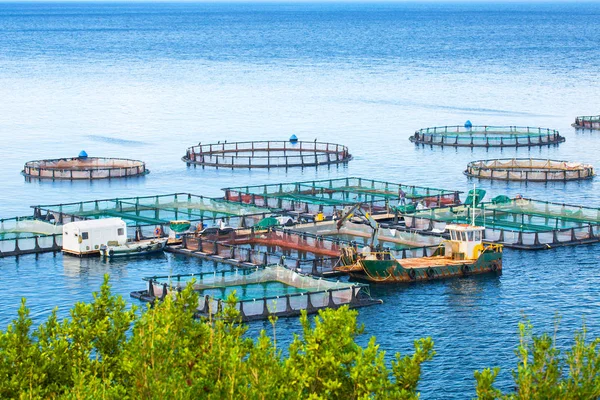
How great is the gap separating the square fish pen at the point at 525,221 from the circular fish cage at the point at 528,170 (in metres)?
25.5

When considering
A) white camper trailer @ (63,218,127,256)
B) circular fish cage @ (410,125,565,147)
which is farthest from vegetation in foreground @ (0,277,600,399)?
circular fish cage @ (410,125,565,147)

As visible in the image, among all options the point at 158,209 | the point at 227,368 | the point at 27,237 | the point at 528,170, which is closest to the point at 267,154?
the point at 528,170

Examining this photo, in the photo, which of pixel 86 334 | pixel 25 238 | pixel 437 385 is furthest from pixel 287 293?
pixel 86 334

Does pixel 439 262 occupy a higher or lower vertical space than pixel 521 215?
lower

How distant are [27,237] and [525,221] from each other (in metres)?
43.3

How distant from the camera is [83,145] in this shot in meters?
190

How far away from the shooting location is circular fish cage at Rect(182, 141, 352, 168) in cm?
16488

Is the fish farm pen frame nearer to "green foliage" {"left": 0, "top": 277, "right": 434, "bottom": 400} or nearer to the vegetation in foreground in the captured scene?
"green foliage" {"left": 0, "top": 277, "right": 434, "bottom": 400}

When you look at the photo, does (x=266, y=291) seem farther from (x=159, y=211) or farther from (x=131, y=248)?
(x=159, y=211)

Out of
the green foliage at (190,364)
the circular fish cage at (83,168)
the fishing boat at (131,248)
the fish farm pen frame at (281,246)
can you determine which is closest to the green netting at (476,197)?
the fish farm pen frame at (281,246)

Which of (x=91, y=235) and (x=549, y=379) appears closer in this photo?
(x=549, y=379)

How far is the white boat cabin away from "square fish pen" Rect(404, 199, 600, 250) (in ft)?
29.9

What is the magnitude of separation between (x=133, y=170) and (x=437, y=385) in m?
94.3

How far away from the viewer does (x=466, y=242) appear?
317 ft
